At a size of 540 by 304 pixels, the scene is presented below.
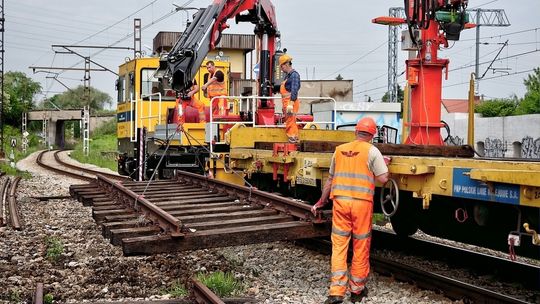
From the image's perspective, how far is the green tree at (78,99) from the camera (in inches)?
4030

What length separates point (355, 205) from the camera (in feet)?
19.5

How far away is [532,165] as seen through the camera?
4.93 metres

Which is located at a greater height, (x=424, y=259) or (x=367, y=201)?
(x=367, y=201)

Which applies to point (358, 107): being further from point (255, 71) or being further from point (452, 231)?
point (452, 231)

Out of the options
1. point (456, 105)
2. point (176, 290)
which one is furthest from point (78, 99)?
point (176, 290)

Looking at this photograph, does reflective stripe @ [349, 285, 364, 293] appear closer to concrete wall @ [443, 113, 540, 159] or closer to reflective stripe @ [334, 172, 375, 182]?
reflective stripe @ [334, 172, 375, 182]

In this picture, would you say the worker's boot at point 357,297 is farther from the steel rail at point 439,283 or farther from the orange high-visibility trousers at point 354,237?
the steel rail at point 439,283

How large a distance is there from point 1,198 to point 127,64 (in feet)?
15.3

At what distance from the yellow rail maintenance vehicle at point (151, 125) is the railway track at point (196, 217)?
3566 mm

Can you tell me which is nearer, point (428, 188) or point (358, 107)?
point (428, 188)

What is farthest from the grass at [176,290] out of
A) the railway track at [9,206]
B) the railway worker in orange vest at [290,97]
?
the railway track at [9,206]

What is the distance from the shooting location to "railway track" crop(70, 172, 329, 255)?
19.5 ft

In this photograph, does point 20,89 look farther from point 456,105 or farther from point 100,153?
point 456,105

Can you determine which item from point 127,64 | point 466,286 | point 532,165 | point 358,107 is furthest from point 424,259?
point 358,107
